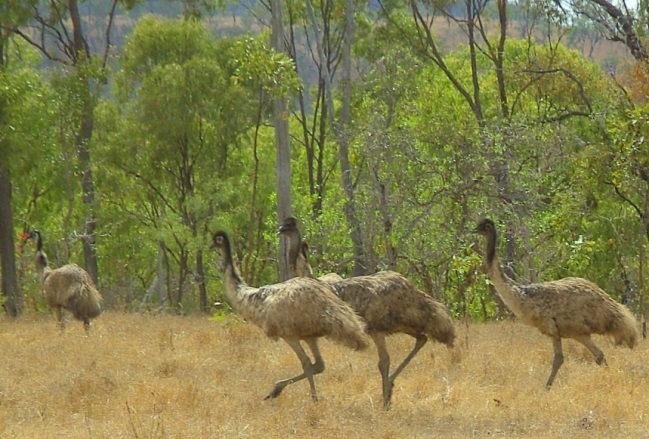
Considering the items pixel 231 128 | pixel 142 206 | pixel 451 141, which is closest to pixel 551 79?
pixel 451 141

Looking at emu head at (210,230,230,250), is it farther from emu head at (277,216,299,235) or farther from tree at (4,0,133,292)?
tree at (4,0,133,292)

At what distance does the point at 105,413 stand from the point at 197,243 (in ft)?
72.4

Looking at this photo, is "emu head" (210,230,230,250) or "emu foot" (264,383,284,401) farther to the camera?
"emu head" (210,230,230,250)

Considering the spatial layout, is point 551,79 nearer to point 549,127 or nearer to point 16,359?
point 549,127

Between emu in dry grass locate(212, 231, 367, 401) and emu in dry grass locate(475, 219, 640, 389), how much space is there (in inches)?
89.7

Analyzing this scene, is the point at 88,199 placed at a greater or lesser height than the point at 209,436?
greater

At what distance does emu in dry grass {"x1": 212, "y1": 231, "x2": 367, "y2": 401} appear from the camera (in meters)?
10.4

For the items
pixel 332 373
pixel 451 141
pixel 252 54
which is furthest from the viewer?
pixel 451 141

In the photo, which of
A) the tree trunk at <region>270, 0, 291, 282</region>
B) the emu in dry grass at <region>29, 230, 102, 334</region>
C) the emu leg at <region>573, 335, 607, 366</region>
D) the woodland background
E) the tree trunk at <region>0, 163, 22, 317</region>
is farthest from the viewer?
the tree trunk at <region>0, 163, 22, 317</region>

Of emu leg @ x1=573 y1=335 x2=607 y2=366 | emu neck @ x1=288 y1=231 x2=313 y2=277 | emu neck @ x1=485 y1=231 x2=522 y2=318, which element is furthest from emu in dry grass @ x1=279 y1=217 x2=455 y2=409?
emu neck @ x1=288 y1=231 x2=313 y2=277

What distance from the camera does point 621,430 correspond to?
378 inches

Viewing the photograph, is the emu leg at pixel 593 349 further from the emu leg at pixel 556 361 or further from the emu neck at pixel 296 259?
the emu neck at pixel 296 259

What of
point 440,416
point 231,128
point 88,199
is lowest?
point 440,416

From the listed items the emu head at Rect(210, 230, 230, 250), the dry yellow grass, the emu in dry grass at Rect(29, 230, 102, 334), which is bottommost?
the dry yellow grass
